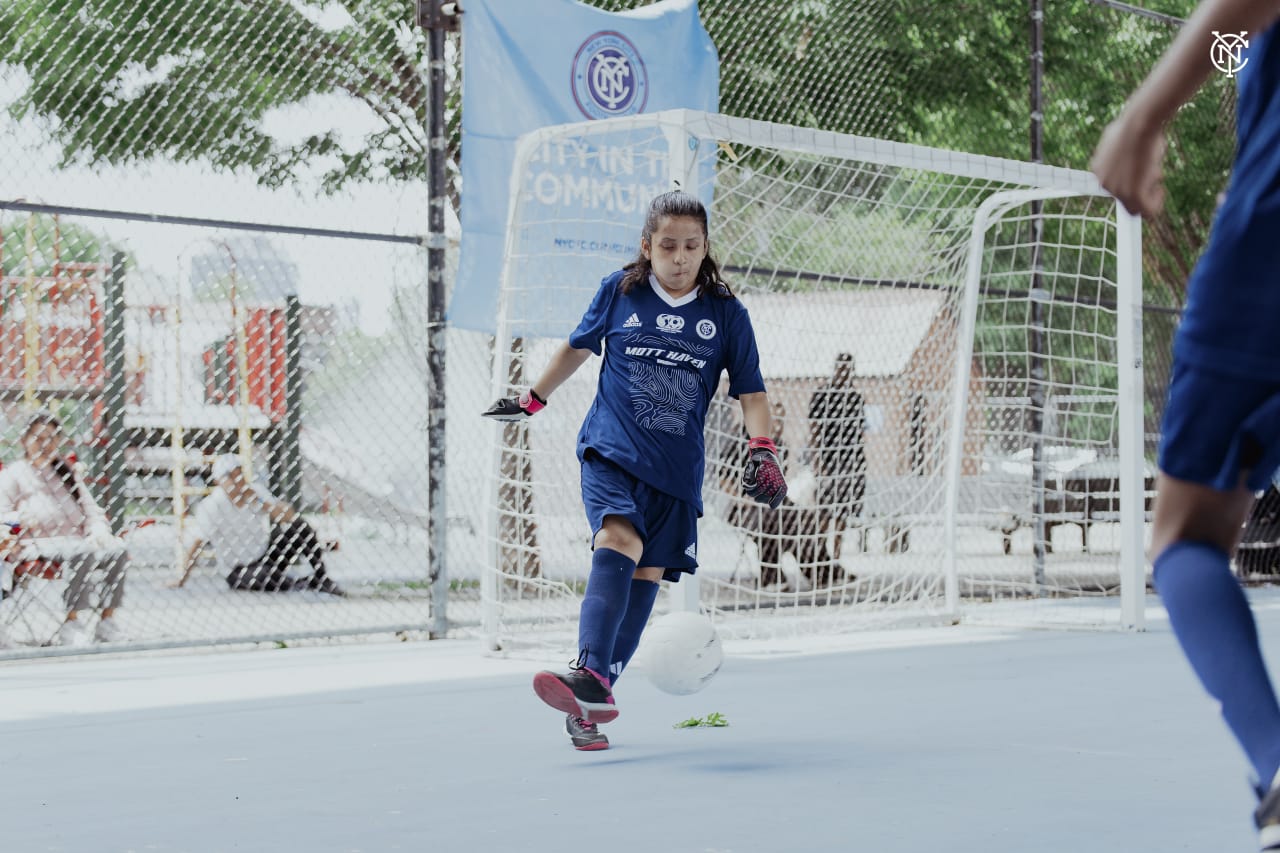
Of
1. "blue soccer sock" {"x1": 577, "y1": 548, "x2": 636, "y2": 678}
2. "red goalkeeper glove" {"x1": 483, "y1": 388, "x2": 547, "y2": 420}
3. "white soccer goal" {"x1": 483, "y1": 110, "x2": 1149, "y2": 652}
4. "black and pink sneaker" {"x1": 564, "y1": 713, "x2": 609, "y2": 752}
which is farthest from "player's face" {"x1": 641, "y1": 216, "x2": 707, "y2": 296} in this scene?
"white soccer goal" {"x1": 483, "y1": 110, "x2": 1149, "y2": 652}

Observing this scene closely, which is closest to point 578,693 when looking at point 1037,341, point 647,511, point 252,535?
point 647,511

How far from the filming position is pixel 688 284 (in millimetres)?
4348

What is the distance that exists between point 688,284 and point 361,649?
3.59 m

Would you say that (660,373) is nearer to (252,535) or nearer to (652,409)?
(652,409)

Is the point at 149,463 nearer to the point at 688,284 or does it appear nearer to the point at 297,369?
the point at 297,369

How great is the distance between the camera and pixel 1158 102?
1748 millimetres

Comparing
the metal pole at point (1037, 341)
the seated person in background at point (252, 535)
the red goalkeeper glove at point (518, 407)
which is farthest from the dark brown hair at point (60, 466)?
the metal pole at point (1037, 341)

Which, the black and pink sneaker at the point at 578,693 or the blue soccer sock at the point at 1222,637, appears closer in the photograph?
the blue soccer sock at the point at 1222,637

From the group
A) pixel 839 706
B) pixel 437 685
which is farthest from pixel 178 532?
pixel 839 706

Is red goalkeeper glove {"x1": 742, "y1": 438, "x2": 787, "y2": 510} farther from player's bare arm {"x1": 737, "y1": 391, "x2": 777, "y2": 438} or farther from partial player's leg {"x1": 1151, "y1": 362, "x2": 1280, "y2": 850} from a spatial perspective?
partial player's leg {"x1": 1151, "y1": 362, "x2": 1280, "y2": 850}

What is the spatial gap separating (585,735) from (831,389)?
194 inches

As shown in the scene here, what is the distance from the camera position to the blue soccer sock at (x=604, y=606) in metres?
3.99

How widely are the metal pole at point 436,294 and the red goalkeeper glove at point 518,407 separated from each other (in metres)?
2.89

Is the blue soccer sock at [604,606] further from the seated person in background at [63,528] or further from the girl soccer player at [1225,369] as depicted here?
the seated person in background at [63,528]
